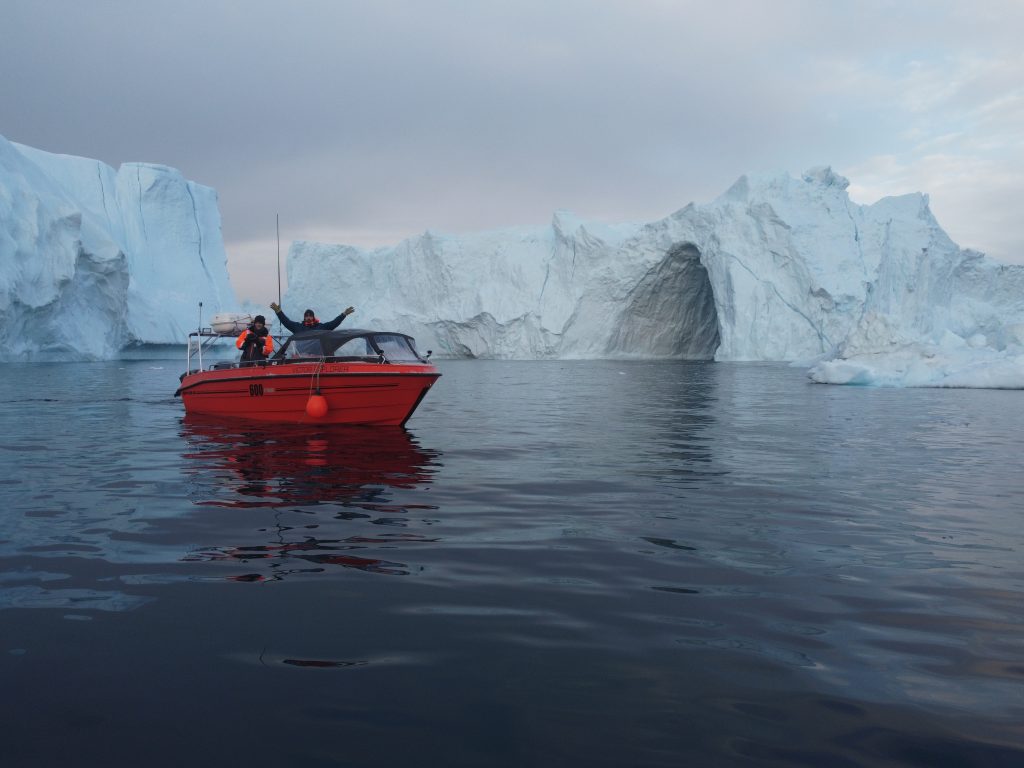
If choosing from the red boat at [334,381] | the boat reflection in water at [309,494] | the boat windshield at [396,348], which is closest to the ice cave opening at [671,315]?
the boat windshield at [396,348]

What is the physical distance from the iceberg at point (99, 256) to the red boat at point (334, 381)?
2627 cm

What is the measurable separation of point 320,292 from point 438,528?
5392 cm

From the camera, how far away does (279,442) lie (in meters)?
9.59

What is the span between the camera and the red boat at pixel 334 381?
35.4 ft

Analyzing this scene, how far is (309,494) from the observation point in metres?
6.35

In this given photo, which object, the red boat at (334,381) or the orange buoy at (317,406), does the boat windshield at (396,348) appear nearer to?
the red boat at (334,381)

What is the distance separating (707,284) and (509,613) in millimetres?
47781

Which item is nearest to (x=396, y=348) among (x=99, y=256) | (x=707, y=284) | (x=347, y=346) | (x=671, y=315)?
(x=347, y=346)

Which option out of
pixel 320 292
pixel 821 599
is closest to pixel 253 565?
pixel 821 599

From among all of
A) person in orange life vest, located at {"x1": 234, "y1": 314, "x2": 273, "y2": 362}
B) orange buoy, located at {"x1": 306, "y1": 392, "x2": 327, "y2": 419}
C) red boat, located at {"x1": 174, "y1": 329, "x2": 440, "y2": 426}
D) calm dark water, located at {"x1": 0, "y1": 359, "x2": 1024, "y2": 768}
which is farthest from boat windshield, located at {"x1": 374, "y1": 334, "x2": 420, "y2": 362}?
calm dark water, located at {"x1": 0, "y1": 359, "x2": 1024, "y2": 768}

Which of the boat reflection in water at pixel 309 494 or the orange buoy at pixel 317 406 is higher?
the orange buoy at pixel 317 406

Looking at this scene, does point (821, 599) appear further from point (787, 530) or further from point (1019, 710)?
point (787, 530)

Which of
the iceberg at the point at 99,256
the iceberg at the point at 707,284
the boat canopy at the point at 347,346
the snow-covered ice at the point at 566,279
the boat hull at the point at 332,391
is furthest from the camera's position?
the iceberg at the point at 707,284

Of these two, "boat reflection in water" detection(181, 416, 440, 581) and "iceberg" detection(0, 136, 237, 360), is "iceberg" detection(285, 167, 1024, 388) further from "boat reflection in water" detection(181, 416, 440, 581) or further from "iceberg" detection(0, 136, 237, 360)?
"boat reflection in water" detection(181, 416, 440, 581)
